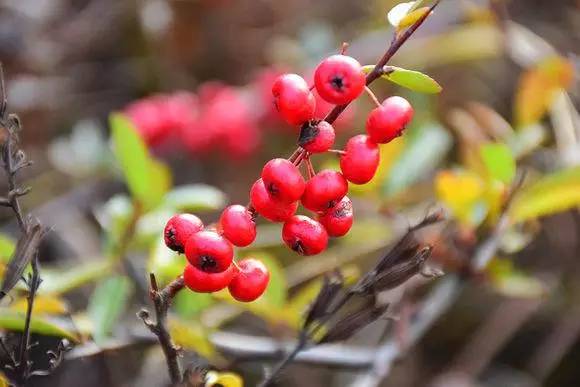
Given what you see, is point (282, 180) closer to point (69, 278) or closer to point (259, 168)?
point (69, 278)

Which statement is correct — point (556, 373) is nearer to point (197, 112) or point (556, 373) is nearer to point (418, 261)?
point (197, 112)

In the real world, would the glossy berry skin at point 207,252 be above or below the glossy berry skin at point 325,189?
below

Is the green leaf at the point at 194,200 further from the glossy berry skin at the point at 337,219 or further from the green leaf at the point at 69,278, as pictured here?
the glossy berry skin at the point at 337,219

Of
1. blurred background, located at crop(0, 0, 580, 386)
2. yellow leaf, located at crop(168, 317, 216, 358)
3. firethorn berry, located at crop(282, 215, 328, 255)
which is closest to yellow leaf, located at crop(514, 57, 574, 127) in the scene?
blurred background, located at crop(0, 0, 580, 386)

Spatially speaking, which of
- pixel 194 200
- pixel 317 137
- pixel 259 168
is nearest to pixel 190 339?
pixel 194 200

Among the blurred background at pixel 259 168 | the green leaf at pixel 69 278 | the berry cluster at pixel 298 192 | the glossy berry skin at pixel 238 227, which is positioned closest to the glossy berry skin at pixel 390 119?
the berry cluster at pixel 298 192

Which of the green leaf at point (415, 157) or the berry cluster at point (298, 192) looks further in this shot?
the green leaf at point (415, 157)

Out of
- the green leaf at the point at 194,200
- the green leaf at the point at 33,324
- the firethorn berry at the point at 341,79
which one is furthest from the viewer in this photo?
the green leaf at the point at 194,200
